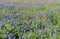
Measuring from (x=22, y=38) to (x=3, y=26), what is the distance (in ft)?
2.81

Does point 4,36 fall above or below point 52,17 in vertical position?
above

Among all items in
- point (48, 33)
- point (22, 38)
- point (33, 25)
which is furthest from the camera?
point (33, 25)

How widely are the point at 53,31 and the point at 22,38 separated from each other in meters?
0.77

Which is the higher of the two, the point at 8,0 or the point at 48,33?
the point at 48,33

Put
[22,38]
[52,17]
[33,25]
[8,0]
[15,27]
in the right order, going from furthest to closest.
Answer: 1. [8,0]
2. [52,17]
3. [33,25]
4. [15,27]
5. [22,38]

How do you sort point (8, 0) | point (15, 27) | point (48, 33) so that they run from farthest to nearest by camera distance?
1. point (8, 0)
2. point (15, 27)
3. point (48, 33)

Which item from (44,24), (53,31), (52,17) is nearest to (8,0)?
(52,17)

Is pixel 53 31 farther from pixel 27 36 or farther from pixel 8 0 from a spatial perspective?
pixel 8 0

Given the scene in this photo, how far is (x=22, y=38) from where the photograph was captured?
328cm

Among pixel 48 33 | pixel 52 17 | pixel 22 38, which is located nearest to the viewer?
pixel 22 38

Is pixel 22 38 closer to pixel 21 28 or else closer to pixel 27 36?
pixel 27 36

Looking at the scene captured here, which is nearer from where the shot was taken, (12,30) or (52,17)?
(12,30)

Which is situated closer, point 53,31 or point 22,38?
point 22,38

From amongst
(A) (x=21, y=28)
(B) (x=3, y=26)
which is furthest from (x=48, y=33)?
(B) (x=3, y=26)
